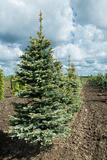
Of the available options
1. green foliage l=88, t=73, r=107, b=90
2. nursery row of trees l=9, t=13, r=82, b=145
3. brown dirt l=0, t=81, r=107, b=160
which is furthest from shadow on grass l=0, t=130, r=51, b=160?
green foliage l=88, t=73, r=107, b=90

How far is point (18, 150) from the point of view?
16.7ft

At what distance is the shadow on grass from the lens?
476 centimetres

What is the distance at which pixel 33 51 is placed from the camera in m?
4.53

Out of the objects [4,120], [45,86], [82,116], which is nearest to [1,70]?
[4,120]

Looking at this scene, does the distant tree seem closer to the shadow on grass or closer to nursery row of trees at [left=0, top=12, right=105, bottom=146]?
nursery row of trees at [left=0, top=12, right=105, bottom=146]

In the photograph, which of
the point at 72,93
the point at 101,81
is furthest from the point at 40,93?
the point at 101,81

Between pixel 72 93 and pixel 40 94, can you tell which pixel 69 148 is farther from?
pixel 72 93

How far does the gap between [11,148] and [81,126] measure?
3851mm

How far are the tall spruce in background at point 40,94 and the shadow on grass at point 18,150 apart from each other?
2.52ft

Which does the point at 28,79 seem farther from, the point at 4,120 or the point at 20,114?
the point at 4,120

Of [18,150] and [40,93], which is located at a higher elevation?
[40,93]

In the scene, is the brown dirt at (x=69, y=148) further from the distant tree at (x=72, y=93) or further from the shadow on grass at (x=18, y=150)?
the distant tree at (x=72, y=93)

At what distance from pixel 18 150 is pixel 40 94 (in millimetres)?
2550

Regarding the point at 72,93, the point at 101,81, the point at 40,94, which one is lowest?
the point at 72,93
